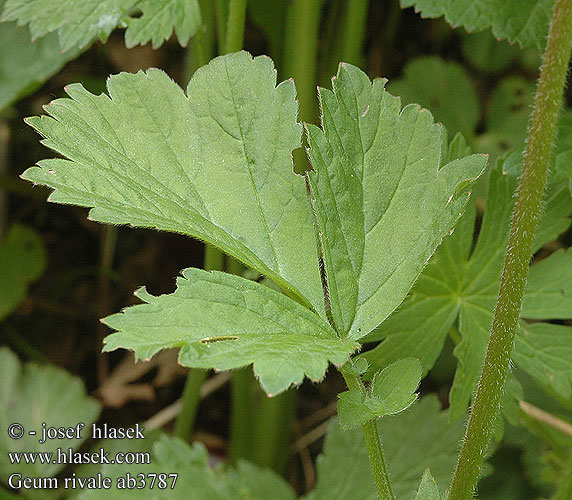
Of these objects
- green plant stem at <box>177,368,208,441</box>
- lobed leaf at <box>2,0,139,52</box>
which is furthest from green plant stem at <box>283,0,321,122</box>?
green plant stem at <box>177,368,208,441</box>

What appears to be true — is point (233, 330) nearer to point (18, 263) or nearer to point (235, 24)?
point (235, 24)

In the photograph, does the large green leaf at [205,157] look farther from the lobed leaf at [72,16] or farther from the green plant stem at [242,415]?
the green plant stem at [242,415]

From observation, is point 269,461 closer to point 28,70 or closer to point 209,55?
point 209,55

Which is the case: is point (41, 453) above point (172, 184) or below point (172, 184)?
below

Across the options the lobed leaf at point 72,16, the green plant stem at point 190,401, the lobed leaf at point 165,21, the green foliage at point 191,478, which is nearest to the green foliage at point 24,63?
the lobed leaf at point 72,16

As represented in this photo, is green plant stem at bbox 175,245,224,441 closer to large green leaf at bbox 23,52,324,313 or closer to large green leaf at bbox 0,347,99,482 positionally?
large green leaf at bbox 0,347,99,482

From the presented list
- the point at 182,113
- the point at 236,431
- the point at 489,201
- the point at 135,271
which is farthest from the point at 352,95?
the point at 135,271

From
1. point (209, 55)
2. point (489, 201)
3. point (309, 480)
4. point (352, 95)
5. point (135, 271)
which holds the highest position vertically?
point (209, 55)
